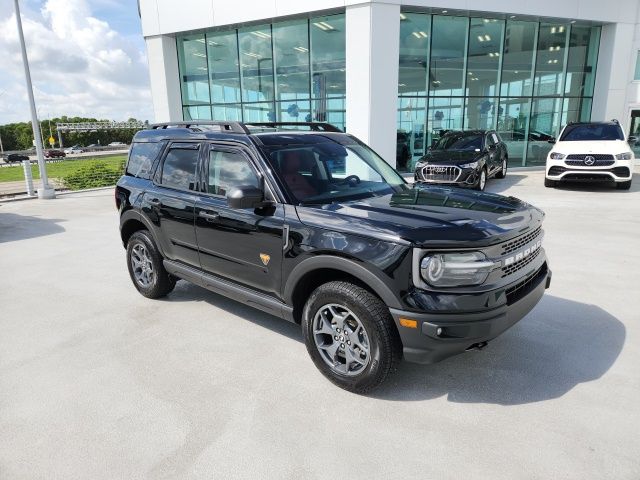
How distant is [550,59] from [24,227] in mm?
19182

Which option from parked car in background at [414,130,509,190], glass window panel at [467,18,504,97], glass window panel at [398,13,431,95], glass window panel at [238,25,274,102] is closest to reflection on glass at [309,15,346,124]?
glass window panel at [238,25,274,102]

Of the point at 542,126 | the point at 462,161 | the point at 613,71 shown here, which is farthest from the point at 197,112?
the point at 613,71

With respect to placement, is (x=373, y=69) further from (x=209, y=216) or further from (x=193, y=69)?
(x=209, y=216)

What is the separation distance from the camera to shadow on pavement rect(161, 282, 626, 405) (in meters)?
3.17

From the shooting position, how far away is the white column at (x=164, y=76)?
18859mm

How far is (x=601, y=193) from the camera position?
467 inches

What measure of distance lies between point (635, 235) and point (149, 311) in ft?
24.7

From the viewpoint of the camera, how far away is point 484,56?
1725 centimetres

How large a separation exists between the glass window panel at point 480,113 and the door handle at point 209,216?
51.3ft

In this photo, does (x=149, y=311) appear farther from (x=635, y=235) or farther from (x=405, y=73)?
(x=405, y=73)

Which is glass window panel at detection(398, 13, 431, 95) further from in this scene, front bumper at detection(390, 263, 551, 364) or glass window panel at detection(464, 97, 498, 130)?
front bumper at detection(390, 263, 551, 364)

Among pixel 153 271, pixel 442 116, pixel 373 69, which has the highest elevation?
pixel 373 69

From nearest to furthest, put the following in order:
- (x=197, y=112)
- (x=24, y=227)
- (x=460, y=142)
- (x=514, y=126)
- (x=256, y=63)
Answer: (x=24, y=227) < (x=460, y=142) < (x=256, y=63) < (x=514, y=126) < (x=197, y=112)

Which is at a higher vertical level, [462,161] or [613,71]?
[613,71]
